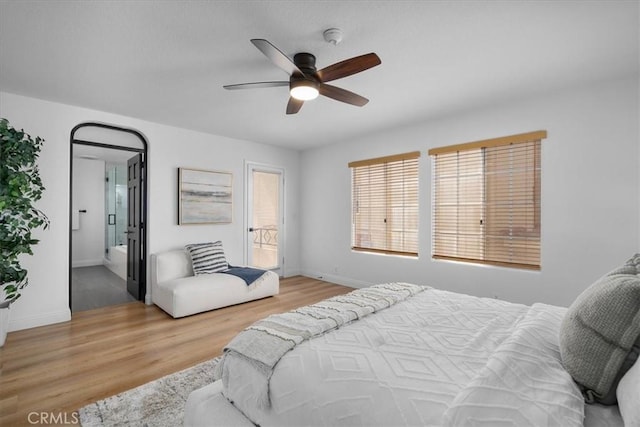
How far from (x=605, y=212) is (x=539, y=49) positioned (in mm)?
1738

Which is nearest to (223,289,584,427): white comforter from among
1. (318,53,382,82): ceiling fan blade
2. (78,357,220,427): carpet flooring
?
(78,357,220,427): carpet flooring

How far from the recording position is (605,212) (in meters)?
3.01

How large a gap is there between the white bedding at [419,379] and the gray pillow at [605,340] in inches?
2.6

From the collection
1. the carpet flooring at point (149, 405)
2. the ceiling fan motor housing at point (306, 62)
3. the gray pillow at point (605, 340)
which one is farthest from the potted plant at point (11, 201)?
the gray pillow at point (605, 340)

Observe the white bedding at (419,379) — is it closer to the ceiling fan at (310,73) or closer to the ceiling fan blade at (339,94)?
the ceiling fan at (310,73)

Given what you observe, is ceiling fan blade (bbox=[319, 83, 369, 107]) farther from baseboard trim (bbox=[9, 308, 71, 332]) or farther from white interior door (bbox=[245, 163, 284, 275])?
baseboard trim (bbox=[9, 308, 71, 332])

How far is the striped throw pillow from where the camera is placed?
433 cm

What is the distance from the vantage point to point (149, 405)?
1.99m

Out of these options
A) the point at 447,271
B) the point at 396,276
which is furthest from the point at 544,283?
the point at 396,276

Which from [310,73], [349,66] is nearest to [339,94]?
[310,73]

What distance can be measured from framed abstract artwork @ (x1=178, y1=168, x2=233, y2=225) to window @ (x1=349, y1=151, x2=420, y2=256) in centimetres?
209

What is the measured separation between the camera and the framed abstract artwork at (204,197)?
4.59 metres

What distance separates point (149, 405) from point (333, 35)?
108 inches

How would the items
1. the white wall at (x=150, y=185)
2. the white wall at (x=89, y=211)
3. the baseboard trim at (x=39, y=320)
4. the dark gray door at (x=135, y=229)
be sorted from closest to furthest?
the baseboard trim at (x=39, y=320), the white wall at (x=150, y=185), the dark gray door at (x=135, y=229), the white wall at (x=89, y=211)
